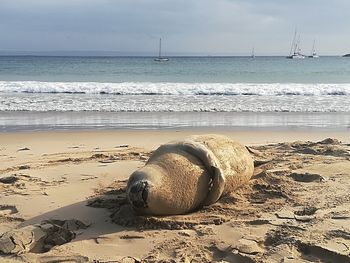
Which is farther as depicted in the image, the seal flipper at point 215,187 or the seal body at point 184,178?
the seal flipper at point 215,187

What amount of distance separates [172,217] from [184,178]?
1.31 ft

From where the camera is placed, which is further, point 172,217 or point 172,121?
A: point 172,121

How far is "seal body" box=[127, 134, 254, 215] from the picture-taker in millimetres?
4199

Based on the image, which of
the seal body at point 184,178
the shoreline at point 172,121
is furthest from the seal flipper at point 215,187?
the shoreline at point 172,121

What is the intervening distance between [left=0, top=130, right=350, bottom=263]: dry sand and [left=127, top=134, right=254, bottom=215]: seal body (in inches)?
5.4

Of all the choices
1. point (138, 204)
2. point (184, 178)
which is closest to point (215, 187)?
point (184, 178)

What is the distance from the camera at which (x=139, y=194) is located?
4117mm

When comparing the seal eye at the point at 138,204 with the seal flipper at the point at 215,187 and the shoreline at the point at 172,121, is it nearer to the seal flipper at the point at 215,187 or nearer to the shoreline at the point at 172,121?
the seal flipper at the point at 215,187

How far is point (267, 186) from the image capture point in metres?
5.47

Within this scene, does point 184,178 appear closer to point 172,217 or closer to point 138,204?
point 172,217

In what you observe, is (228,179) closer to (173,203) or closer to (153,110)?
(173,203)

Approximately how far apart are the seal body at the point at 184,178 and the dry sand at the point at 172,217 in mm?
136

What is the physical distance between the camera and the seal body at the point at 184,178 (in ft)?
13.8

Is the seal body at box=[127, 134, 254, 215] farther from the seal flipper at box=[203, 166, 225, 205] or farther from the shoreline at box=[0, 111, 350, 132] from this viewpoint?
the shoreline at box=[0, 111, 350, 132]
